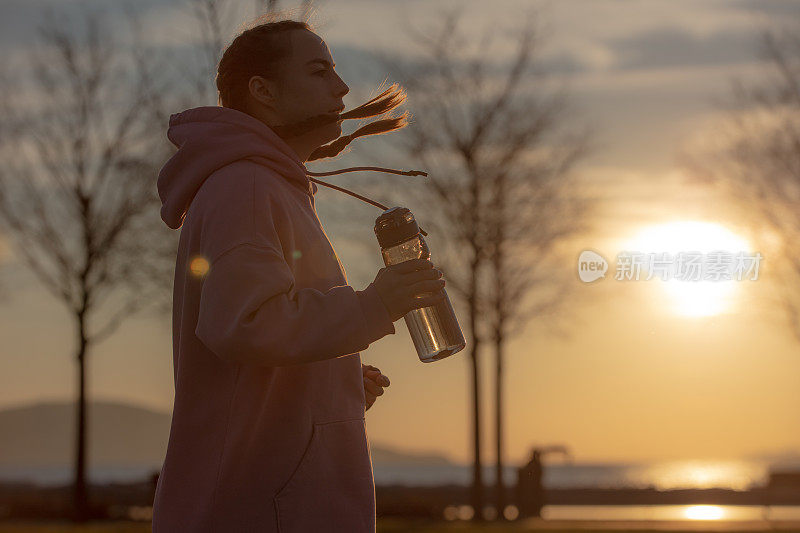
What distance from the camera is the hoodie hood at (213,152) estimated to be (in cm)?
267

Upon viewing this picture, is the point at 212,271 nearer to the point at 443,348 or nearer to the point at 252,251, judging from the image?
the point at 252,251

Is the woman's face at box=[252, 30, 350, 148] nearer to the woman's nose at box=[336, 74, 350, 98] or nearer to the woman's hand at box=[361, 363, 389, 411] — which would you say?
the woman's nose at box=[336, 74, 350, 98]

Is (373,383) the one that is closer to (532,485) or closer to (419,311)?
(419,311)

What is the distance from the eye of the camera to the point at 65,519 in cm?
1894

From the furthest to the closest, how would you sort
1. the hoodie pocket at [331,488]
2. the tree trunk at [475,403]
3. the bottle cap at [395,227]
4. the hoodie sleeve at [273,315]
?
the tree trunk at [475,403], the bottle cap at [395,227], the hoodie pocket at [331,488], the hoodie sleeve at [273,315]

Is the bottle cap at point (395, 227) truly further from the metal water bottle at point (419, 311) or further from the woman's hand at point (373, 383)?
the woman's hand at point (373, 383)

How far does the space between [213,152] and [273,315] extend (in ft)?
1.67

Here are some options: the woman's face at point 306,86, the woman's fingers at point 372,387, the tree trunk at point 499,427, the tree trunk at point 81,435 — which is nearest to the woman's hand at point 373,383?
the woman's fingers at point 372,387

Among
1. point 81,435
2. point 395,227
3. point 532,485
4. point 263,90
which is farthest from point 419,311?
point 81,435

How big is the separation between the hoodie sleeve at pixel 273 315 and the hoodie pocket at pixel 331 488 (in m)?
0.25

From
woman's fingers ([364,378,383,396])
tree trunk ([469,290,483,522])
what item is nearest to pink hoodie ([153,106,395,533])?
woman's fingers ([364,378,383,396])

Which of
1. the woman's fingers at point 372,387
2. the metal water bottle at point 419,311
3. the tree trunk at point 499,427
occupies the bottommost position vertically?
the woman's fingers at point 372,387

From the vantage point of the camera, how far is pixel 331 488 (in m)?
2.53

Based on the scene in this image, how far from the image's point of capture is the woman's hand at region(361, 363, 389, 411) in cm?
307
